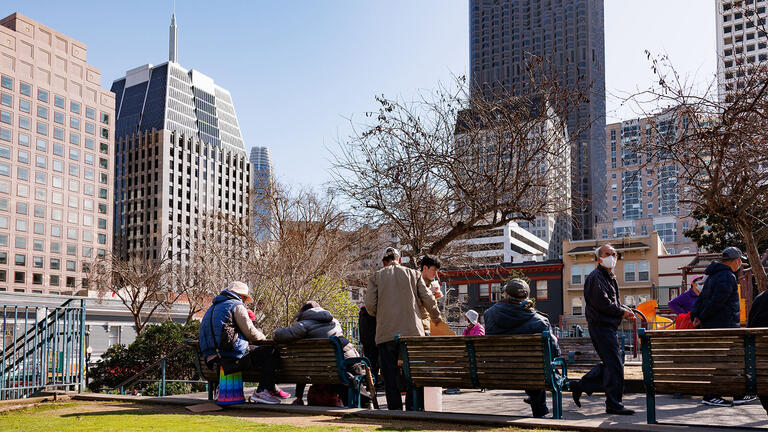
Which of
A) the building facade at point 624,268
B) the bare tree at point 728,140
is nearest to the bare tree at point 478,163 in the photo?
the bare tree at point 728,140

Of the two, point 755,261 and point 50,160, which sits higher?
point 50,160

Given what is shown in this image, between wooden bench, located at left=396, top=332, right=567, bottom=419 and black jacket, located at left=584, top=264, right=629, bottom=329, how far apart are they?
2.29ft

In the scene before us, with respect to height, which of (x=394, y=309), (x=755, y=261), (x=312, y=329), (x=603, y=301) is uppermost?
(x=755, y=261)

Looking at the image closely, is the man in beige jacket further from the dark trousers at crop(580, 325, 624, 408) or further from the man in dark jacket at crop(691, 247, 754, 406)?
the man in dark jacket at crop(691, 247, 754, 406)

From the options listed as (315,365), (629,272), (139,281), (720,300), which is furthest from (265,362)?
(629,272)

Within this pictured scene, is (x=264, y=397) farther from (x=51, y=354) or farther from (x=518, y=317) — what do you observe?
(x=51, y=354)

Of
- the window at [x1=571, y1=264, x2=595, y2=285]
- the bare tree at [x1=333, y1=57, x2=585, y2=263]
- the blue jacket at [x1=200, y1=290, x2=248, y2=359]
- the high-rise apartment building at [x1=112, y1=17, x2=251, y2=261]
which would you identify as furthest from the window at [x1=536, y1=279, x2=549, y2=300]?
the high-rise apartment building at [x1=112, y1=17, x2=251, y2=261]

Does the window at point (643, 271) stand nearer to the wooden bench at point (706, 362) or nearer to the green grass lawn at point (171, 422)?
the green grass lawn at point (171, 422)

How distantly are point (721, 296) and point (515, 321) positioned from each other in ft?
8.98

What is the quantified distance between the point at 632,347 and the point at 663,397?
25.2ft

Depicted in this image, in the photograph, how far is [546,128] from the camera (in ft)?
50.7

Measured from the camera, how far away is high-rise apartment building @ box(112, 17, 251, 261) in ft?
427

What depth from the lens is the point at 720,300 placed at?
821 centimetres

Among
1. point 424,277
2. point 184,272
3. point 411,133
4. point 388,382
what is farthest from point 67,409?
point 184,272
